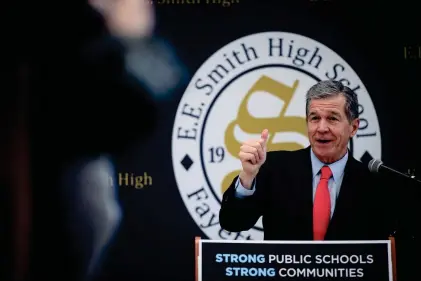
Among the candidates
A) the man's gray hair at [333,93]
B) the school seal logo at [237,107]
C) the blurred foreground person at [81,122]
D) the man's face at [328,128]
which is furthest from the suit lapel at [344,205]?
the blurred foreground person at [81,122]

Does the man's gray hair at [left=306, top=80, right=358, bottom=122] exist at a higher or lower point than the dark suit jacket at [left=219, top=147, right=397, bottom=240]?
higher

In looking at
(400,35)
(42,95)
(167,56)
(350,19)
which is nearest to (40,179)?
(42,95)

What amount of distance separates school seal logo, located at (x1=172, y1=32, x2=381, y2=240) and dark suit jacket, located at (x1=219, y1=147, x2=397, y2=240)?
48.7 inches

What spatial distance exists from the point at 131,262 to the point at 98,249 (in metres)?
0.23

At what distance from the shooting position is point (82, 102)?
3.73 metres

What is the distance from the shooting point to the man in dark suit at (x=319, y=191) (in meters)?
2.27

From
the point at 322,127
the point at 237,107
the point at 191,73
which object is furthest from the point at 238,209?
the point at 191,73

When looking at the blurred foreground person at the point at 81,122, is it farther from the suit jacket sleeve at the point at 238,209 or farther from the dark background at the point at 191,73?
the suit jacket sleeve at the point at 238,209

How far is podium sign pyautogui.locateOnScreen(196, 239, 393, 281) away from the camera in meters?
1.88

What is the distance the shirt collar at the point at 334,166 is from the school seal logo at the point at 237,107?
47.6 inches

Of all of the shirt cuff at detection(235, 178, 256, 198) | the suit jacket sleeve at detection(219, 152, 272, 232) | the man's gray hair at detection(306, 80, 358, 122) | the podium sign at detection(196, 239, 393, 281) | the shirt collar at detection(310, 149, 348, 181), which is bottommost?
the podium sign at detection(196, 239, 393, 281)

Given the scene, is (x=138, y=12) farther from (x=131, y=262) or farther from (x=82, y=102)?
(x=131, y=262)

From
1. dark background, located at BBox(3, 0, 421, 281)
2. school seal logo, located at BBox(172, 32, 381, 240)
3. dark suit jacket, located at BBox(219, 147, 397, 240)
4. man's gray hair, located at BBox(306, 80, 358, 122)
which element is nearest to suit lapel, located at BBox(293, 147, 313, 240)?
dark suit jacket, located at BBox(219, 147, 397, 240)

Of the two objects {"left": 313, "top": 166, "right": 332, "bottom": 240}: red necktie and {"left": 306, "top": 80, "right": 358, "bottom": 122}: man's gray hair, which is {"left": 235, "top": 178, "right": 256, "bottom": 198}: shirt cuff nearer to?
{"left": 313, "top": 166, "right": 332, "bottom": 240}: red necktie
